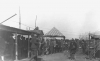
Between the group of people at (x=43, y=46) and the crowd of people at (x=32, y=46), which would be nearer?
the crowd of people at (x=32, y=46)

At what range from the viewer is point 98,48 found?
58.0ft

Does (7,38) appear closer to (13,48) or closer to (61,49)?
(13,48)

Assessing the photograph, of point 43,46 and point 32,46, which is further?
point 43,46

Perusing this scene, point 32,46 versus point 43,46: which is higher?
point 32,46

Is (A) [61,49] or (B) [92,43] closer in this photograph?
(B) [92,43]

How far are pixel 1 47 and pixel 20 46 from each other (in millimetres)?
6756

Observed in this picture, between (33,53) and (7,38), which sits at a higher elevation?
(7,38)

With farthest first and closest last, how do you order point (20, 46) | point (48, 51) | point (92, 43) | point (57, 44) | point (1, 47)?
1. point (57, 44)
2. point (48, 51)
3. point (92, 43)
4. point (20, 46)
5. point (1, 47)

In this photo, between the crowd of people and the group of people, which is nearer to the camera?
the crowd of people

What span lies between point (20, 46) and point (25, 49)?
1603mm

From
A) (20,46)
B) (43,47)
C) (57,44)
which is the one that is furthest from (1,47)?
(57,44)

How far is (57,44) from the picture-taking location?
2773 centimetres

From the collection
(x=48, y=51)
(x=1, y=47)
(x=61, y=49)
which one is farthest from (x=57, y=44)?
(x=1, y=47)

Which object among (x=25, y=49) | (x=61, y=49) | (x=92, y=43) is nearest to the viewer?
(x=25, y=49)
